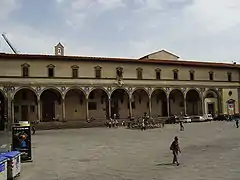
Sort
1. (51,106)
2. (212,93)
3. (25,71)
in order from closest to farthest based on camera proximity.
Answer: (25,71) → (51,106) → (212,93)

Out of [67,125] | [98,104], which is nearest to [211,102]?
[98,104]

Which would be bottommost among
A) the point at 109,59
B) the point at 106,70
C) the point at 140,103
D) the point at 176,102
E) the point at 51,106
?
the point at 51,106

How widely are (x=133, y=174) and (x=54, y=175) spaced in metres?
3.17

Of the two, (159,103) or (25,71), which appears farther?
(159,103)

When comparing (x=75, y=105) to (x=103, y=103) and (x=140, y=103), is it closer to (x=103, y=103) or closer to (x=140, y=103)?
(x=103, y=103)

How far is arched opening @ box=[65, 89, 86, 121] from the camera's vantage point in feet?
159

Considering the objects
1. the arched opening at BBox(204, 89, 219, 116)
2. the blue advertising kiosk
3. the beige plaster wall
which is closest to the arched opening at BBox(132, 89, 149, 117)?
the beige plaster wall

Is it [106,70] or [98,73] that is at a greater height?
[106,70]

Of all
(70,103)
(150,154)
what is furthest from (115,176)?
(70,103)

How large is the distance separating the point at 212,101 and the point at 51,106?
25.3 metres

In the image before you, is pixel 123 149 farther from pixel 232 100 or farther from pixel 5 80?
pixel 232 100

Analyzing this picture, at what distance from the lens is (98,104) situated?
166 feet

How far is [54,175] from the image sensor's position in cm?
1422

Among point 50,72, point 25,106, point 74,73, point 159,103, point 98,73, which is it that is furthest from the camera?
point 159,103
